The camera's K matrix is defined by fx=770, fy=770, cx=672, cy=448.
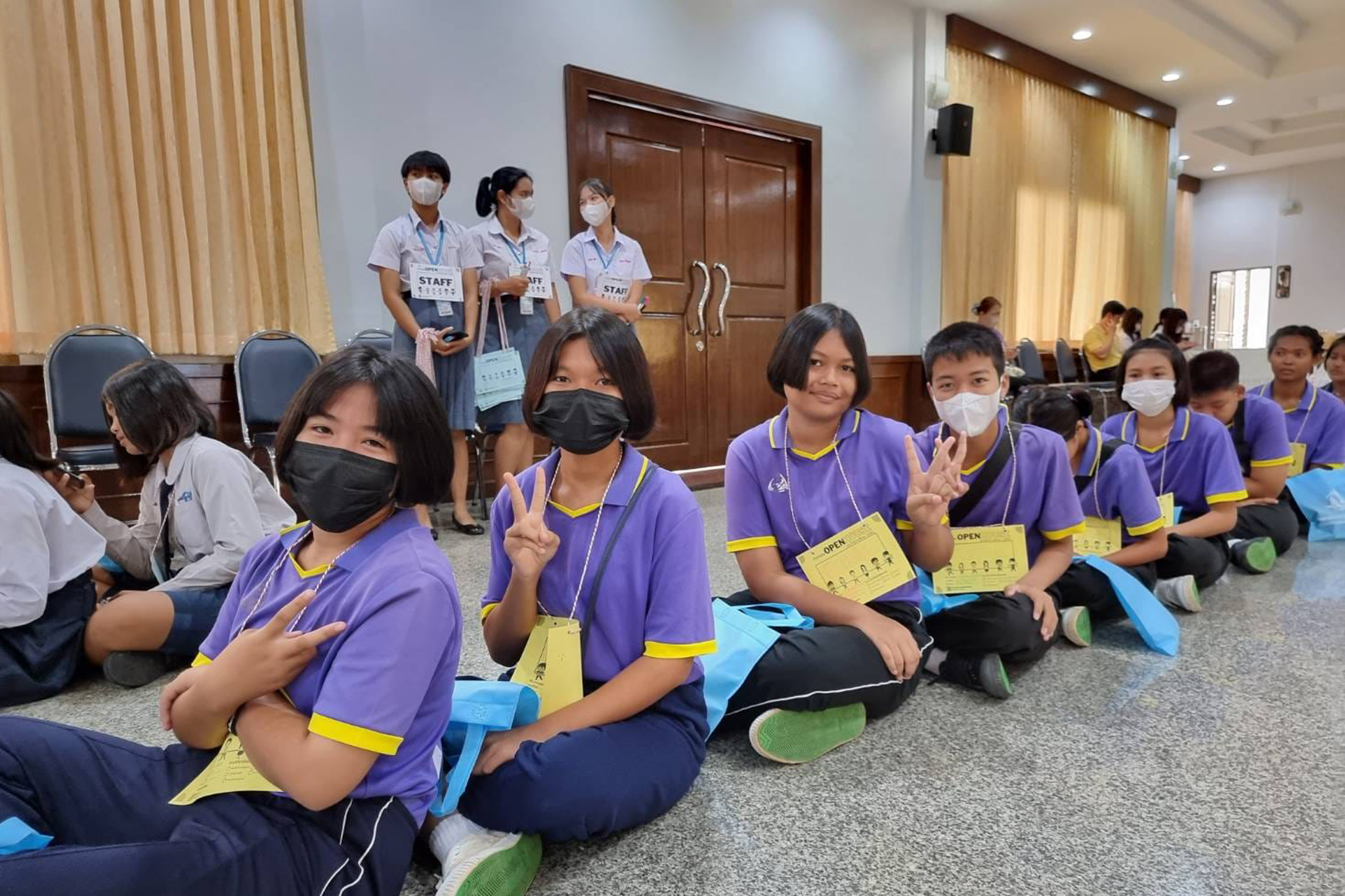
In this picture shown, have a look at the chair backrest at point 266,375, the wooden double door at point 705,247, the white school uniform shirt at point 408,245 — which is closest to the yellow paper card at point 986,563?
the white school uniform shirt at point 408,245

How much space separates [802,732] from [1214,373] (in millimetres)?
2219

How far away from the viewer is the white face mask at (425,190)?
305 cm

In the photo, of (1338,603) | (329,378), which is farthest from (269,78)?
(1338,603)

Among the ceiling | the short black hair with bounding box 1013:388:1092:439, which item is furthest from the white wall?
the short black hair with bounding box 1013:388:1092:439

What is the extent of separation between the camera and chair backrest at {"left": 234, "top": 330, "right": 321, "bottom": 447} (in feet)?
10.4

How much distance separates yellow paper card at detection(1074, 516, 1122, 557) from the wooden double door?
8.16ft

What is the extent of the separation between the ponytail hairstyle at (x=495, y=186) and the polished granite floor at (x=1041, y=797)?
215cm

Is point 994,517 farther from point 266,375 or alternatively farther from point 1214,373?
point 266,375

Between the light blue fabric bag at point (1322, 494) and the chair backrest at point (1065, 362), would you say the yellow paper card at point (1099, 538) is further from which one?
the chair backrest at point (1065, 362)

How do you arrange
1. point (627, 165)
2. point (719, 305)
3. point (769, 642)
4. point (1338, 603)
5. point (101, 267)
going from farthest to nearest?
1. point (719, 305)
2. point (627, 165)
3. point (101, 267)
4. point (1338, 603)
5. point (769, 642)

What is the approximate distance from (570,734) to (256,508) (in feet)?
3.99

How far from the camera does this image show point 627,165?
436cm

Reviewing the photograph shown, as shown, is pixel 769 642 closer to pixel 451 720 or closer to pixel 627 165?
pixel 451 720

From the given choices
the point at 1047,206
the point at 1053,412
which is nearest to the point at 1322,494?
the point at 1053,412
